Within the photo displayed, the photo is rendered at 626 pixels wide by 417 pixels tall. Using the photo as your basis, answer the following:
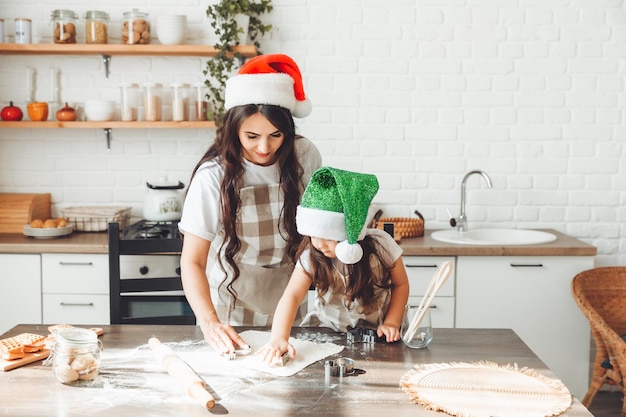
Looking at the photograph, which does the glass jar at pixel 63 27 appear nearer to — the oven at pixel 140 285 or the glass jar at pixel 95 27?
the glass jar at pixel 95 27

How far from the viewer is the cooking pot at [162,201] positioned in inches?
151

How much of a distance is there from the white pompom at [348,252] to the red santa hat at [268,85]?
22.8 inches

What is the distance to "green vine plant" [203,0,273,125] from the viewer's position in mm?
3848

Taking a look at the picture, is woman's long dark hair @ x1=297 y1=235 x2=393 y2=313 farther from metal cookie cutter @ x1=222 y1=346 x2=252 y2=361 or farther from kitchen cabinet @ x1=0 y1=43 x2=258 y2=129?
kitchen cabinet @ x1=0 y1=43 x2=258 y2=129

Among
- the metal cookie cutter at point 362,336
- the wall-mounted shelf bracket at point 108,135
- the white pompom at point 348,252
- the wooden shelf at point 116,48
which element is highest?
the wooden shelf at point 116,48

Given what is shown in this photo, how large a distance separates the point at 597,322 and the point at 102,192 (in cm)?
266

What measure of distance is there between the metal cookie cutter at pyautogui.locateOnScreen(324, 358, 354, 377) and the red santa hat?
0.88 m

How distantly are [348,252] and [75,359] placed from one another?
738mm

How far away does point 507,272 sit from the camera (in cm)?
354

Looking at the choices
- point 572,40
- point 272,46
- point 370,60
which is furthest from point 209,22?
point 572,40

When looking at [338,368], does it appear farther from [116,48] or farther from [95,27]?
[95,27]

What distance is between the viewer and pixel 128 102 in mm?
3920

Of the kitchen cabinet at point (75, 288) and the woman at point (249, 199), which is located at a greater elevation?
the woman at point (249, 199)

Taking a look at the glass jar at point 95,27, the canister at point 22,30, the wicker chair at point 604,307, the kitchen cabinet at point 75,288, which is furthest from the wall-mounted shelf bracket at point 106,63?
the wicker chair at point 604,307
